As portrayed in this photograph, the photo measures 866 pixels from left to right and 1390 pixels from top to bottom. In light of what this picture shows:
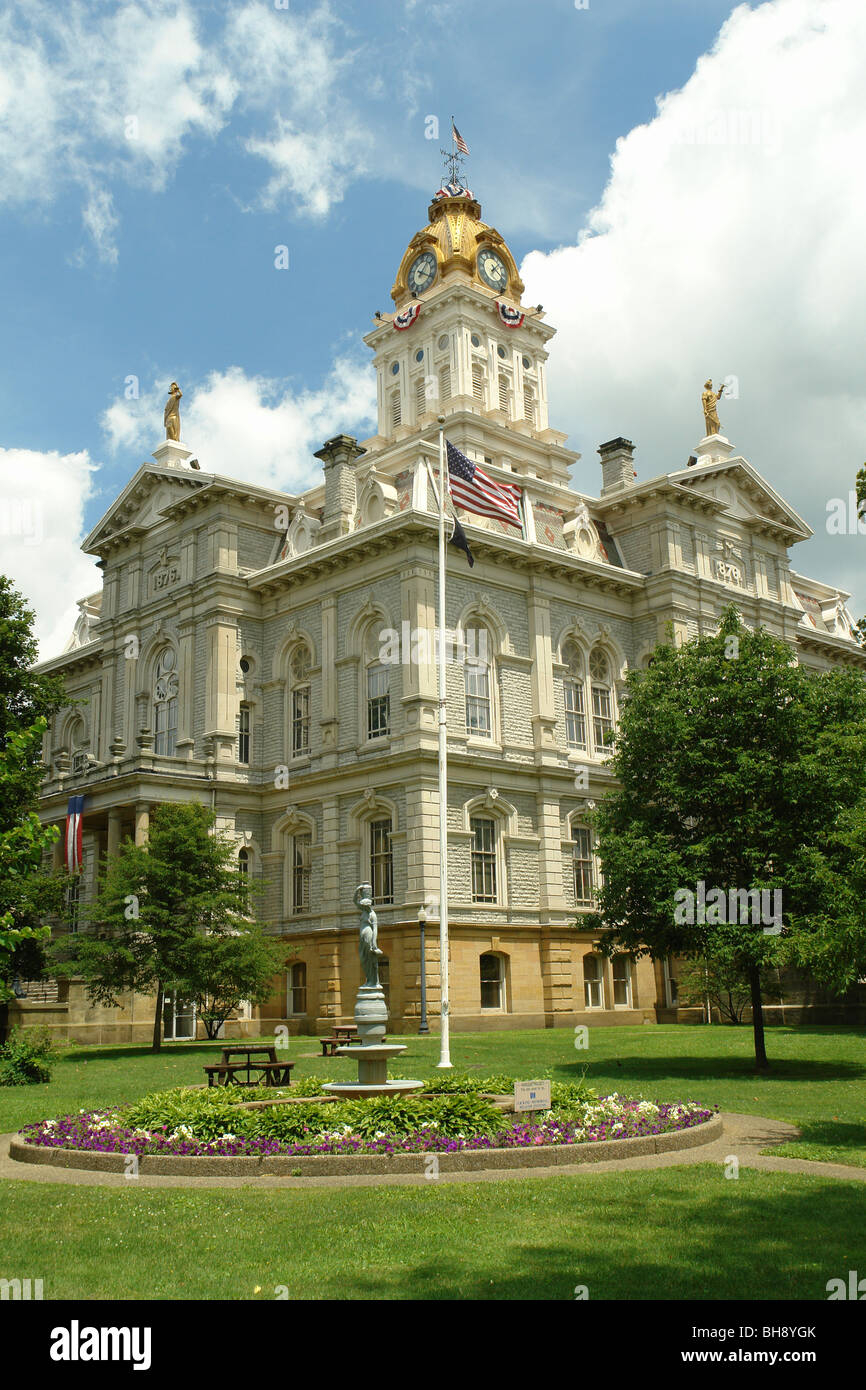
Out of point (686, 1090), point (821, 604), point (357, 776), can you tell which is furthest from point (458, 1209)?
point (821, 604)

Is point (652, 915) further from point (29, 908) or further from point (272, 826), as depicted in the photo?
point (272, 826)

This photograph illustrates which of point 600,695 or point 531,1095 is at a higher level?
point 600,695

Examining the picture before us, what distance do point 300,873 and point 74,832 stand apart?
793 centimetres

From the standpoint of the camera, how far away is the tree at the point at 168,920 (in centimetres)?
3200

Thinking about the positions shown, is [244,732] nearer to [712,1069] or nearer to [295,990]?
[295,990]

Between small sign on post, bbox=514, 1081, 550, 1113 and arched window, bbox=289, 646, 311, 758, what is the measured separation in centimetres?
2978

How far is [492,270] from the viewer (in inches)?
2368

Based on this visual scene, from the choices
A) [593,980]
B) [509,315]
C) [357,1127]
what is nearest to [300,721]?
[593,980]

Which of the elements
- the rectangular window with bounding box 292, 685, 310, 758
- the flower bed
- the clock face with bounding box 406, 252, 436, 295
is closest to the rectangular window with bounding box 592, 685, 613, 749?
the rectangular window with bounding box 292, 685, 310, 758

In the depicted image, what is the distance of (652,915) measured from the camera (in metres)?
25.3

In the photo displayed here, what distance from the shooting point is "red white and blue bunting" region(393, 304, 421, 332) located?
58.1 m

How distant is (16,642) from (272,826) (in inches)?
523

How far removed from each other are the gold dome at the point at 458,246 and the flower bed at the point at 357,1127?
48916 mm

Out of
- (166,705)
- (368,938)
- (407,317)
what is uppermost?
(407,317)
